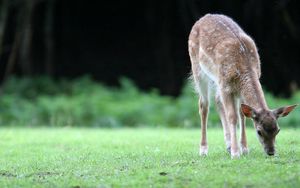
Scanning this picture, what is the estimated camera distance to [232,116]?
9.61m

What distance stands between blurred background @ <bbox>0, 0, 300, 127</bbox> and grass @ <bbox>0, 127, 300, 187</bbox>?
17.3 feet

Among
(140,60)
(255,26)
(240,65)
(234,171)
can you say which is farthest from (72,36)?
(234,171)

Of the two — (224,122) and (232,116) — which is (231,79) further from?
(224,122)

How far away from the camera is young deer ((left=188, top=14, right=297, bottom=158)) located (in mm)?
8961

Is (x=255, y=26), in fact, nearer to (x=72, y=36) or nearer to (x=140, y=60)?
(x=140, y=60)

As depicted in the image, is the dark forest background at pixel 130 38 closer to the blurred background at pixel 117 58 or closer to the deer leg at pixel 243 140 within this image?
the blurred background at pixel 117 58

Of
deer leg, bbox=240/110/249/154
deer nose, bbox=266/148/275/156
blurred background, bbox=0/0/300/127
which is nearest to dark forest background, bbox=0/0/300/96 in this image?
blurred background, bbox=0/0/300/127

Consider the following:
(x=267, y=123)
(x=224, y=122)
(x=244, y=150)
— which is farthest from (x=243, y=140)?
(x=267, y=123)

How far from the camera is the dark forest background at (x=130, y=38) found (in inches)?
835

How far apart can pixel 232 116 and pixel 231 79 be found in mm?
506

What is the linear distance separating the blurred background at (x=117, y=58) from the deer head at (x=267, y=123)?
841 cm

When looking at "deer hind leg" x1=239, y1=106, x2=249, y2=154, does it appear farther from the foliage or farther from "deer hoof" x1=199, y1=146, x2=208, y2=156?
the foliage

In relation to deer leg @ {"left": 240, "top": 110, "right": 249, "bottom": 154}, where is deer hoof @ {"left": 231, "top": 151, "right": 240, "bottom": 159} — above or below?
below

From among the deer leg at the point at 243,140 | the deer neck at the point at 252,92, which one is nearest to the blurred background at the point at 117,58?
the deer leg at the point at 243,140
